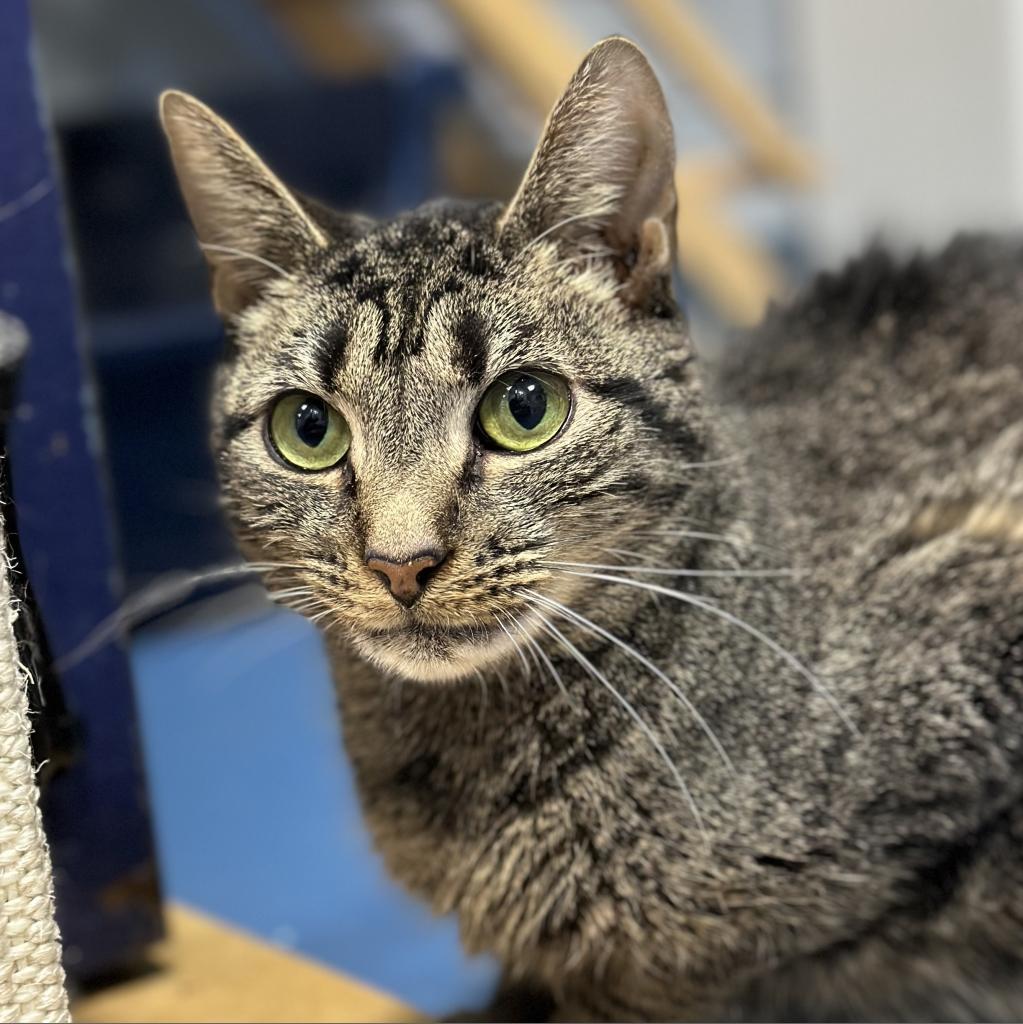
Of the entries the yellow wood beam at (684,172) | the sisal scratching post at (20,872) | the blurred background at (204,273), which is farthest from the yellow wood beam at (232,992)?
the yellow wood beam at (684,172)

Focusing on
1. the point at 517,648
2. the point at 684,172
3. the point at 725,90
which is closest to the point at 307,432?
the point at 517,648

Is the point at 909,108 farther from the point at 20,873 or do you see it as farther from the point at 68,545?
the point at 20,873

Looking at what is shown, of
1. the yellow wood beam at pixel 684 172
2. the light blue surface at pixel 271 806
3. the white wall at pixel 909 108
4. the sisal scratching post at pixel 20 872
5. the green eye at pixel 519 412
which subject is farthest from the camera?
the white wall at pixel 909 108

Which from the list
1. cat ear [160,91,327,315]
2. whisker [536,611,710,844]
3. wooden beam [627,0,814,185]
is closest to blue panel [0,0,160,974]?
cat ear [160,91,327,315]

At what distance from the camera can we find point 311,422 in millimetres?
963

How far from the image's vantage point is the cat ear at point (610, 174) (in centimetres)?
89

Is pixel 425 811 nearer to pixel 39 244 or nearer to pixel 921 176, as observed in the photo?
pixel 39 244

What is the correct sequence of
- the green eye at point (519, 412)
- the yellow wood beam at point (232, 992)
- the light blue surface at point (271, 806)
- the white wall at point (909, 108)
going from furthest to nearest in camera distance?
the white wall at point (909, 108)
the light blue surface at point (271, 806)
the yellow wood beam at point (232, 992)
the green eye at point (519, 412)

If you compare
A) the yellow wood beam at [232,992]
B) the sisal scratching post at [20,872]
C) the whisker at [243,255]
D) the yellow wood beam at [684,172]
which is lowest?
the yellow wood beam at [232,992]

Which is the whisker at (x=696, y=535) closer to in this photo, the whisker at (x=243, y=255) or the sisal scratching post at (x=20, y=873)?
the whisker at (x=243, y=255)

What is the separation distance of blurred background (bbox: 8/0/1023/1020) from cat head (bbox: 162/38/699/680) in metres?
0.28

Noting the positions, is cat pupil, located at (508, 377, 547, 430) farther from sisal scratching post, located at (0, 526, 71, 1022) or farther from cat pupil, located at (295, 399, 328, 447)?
sisal scratching post, located at (0, 526, 71, 1022)

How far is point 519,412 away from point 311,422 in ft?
0.59

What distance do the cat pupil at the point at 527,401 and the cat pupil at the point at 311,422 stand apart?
0.16m
